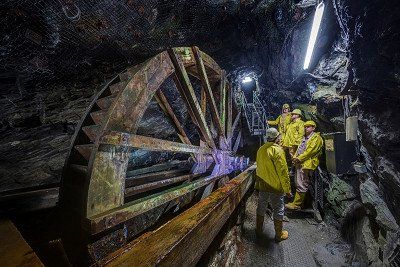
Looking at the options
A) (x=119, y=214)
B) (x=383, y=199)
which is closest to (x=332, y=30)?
(x=383, y=199)

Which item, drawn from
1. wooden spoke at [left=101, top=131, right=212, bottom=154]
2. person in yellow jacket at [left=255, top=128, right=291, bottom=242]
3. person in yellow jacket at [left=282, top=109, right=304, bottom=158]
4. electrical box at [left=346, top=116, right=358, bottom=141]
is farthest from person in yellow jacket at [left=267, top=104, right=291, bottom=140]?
wooden spoke at [left=101, top=131, right=212, bottom=154]

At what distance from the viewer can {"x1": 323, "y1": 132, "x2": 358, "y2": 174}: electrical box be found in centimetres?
462

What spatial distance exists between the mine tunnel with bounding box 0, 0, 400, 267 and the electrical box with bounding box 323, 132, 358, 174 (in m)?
0.03

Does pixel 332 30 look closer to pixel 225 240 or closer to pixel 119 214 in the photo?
pixel 225 240

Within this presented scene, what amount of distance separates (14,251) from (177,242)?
0.89 m

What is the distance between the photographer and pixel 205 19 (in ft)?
19.1

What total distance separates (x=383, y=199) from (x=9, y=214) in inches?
189

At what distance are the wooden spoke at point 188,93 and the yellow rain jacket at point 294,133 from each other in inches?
161

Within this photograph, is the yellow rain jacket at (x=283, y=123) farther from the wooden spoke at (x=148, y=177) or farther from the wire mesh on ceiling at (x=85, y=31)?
the wooden spoke at (x=148, y=177)

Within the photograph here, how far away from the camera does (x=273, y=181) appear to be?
419 cm

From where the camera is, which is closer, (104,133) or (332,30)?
(104,133)

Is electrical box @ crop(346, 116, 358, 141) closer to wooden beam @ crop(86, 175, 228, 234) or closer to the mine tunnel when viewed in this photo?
the mine tunnel

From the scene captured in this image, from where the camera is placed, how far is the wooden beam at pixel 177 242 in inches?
50.4

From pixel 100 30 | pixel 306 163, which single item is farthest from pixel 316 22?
pixel 100 30
